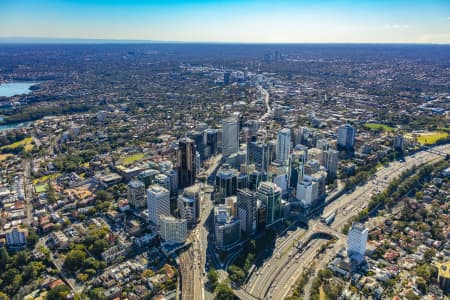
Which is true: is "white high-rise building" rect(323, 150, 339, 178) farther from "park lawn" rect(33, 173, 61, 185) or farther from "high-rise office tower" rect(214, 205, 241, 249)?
"park lawn" rect(33, 173, 61, 185)

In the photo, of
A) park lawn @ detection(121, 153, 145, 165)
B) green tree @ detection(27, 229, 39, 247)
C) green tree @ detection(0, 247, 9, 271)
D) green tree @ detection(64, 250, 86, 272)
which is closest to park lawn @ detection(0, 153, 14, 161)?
park lawn @ detection(121, 153, 145, 165)

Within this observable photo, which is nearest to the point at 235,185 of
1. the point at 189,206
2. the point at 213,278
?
the point at 189,206

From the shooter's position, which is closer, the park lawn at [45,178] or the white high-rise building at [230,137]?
the park lawn at [45,178]

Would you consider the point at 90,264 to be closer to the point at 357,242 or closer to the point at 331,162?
the point at 357,242

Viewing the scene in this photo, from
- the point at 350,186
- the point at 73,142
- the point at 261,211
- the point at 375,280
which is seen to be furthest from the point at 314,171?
the point at 73,142

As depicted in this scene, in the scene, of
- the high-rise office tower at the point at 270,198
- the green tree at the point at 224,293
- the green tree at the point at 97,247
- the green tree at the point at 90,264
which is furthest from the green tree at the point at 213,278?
the green tree at the point at 97,247

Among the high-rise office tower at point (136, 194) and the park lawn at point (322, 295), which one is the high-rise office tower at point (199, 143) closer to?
the high-rise office tower at point (136, 194)
